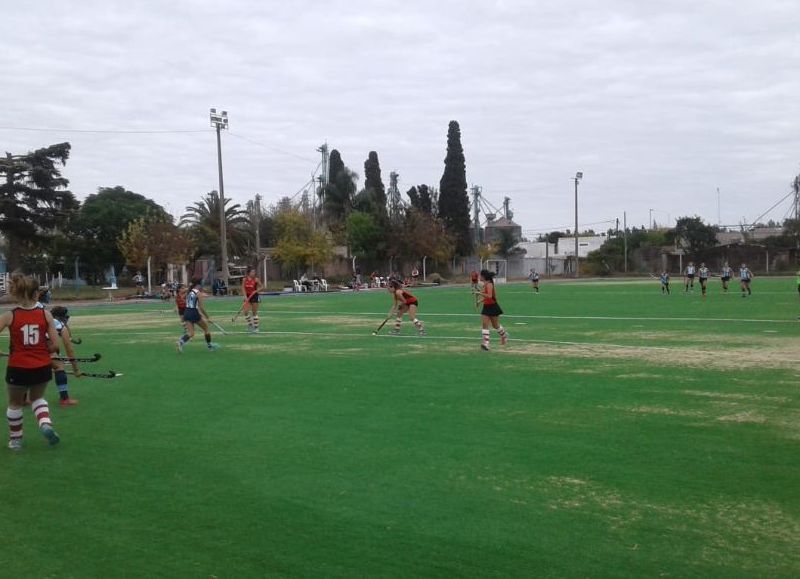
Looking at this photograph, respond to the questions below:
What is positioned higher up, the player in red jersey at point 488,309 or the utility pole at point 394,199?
the utility pole at point 394,199

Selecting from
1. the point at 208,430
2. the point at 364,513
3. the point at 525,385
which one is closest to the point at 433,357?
the point at 525,385

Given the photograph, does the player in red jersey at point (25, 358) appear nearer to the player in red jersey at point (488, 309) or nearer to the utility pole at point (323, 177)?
the player in red jersey at point (488, 309)

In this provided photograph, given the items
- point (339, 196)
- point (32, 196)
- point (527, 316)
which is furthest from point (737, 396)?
point (339, 196)

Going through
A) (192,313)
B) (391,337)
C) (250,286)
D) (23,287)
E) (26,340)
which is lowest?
(391,337)

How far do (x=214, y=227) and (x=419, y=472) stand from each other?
2534 inches

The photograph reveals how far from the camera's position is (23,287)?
816 centimetres

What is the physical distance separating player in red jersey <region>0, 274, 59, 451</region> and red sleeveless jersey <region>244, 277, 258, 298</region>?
15236mm

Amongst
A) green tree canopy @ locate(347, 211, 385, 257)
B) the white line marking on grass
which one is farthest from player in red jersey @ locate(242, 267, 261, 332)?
green tree canopy @ locate(347, 211, 385, 257)

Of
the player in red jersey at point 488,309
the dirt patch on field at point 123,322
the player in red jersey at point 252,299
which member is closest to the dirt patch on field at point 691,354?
the player in red jersey at point 488,309

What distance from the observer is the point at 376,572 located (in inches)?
190

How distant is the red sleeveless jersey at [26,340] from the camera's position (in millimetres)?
8078

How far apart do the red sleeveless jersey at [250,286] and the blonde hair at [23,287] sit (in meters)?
15.2

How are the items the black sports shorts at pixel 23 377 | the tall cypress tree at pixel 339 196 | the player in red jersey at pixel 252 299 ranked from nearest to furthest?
the black sports shorts at pixel 23 377 → the player in red jersey at pixel 252 299 → the tall cypress tree at pixel 339 196

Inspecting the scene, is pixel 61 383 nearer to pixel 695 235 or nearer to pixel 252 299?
pixel 252 299
